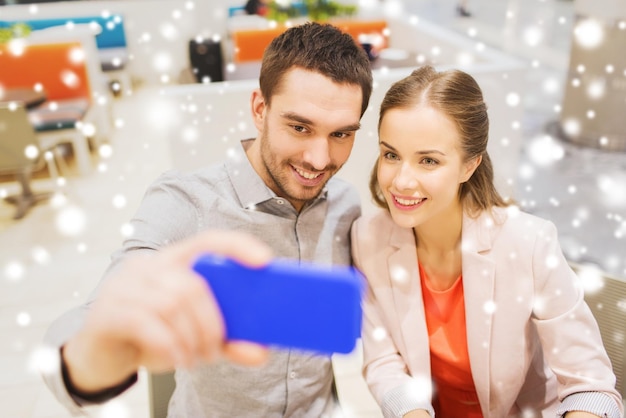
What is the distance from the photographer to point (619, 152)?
430cm

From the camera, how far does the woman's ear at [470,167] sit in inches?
44.7

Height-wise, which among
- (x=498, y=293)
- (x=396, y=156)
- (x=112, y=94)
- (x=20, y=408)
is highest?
(x=396, y=156)

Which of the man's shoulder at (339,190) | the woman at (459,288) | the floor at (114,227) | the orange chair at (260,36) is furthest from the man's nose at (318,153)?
the orange chair at (260,36)

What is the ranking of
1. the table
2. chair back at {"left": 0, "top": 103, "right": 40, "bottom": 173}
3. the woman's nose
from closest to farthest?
the woman's nose, chair back at {"left": 0, "top": 103, "right": 40, "bottom": 173}, the table

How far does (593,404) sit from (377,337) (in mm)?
436

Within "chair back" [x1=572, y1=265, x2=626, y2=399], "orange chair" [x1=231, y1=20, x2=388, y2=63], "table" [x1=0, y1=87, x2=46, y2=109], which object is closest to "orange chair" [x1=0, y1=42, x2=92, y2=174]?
"table" [x1=0, y1=87, x2=46, y2=109]

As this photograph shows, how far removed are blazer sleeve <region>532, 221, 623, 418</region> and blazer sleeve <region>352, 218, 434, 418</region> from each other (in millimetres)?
270

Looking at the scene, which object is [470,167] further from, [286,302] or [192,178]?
[286,302]

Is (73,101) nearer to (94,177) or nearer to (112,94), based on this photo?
(94,177)

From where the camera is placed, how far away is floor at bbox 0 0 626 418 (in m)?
2.09

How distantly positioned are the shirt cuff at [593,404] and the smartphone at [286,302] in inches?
35.3

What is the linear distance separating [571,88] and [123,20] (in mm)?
5072

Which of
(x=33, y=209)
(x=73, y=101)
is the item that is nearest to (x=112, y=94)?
(x=73, y=101)

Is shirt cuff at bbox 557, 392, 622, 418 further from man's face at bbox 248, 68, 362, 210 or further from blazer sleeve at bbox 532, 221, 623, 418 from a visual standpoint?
man's face at bbox 248, 68, 362, 210
